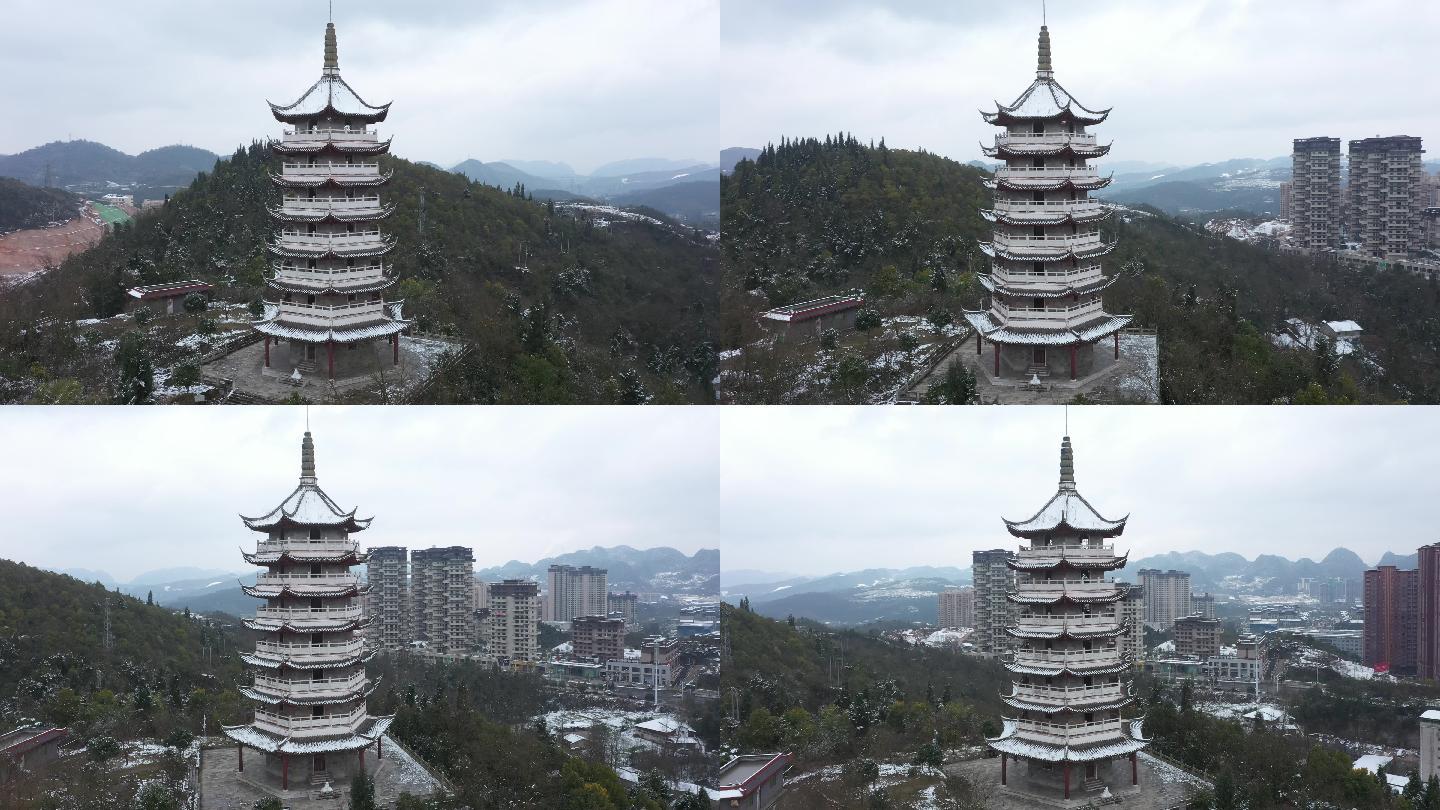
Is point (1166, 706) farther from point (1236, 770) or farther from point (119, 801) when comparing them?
point (119, 801)

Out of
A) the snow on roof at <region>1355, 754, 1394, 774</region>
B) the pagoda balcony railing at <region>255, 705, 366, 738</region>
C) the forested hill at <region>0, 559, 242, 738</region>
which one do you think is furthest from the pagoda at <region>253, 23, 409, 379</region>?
the snow on roof at <region>1355, 754, 1394, 774</region>

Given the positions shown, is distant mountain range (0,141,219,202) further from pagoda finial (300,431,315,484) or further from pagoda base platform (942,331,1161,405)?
pagoda base platform (942,331,1161,405)

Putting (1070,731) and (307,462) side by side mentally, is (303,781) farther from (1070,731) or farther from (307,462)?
(1070,731)

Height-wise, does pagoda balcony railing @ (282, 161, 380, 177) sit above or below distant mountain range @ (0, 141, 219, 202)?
below

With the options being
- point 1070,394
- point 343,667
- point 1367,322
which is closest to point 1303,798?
point 1070,394

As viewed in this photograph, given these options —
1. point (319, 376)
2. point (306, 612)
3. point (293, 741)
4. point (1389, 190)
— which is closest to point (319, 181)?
point (319, 376)

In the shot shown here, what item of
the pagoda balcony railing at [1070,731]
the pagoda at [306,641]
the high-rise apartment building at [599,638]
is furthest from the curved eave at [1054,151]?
the high-rise apartment building at [599,638]

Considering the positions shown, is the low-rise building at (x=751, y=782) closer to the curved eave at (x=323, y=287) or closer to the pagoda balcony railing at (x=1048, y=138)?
the curved eave at (x=323, y=287)
